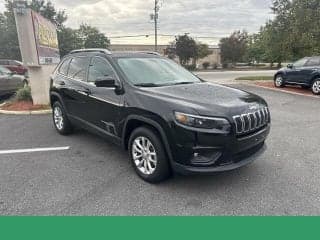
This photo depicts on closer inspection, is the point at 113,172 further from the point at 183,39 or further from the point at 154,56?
the point at 183,39

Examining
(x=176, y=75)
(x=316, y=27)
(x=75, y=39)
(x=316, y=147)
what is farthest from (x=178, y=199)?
(x=75, y=39)

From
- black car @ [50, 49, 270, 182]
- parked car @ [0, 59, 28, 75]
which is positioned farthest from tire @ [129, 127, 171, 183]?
parked car @ [0, 59, 28, 75]

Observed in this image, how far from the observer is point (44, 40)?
9461mm

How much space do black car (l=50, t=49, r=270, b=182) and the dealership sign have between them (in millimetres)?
4206

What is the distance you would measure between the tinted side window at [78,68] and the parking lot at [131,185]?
128 cm

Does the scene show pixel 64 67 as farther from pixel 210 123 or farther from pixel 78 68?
pixel 210 123

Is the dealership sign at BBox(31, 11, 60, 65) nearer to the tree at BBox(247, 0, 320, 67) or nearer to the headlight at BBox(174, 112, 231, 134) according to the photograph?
the headlight at BBox(174, 112, 231, 134)

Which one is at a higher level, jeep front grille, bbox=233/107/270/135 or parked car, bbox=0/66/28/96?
jeep front grille, bbox=233/107/270/135

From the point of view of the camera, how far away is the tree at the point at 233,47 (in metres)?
49.3

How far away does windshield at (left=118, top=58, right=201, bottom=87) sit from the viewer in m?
4.34

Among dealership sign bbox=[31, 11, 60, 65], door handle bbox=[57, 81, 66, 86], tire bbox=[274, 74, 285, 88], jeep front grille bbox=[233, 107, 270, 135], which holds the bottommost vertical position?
tire bbox=[274, 74, 285, 88]

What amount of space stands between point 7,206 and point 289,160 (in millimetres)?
4081

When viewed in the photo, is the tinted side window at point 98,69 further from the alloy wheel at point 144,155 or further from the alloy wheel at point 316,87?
the alloy wheel at point 316,87

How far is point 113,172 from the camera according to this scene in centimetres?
435
